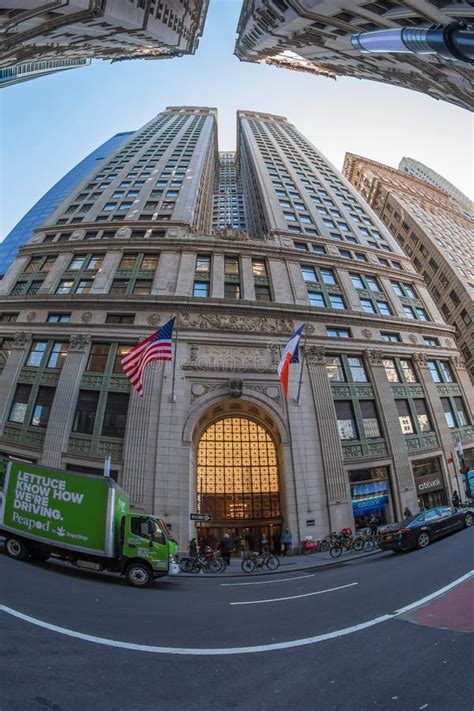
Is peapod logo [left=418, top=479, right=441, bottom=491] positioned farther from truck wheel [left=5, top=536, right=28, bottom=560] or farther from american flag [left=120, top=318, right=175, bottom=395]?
truck wheel [left=5, top=536, right=28, bottom=560]

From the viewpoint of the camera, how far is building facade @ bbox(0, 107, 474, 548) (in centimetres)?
2162

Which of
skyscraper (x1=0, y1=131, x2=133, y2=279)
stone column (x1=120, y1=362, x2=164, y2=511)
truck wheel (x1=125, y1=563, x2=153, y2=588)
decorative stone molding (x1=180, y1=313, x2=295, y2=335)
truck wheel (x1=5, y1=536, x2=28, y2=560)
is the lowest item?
truck wheel (x1=125, y1=563, x2=153, y2=588)

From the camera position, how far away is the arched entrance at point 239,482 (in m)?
22.0

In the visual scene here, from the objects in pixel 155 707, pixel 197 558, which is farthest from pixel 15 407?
pixel 155 707

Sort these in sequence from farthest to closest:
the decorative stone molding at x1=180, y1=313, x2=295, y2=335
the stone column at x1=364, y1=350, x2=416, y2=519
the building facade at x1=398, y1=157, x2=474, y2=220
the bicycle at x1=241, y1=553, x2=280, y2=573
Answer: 1. the building facade at x1=398, y1=157, x2=474, y2=220
2. the decorative stone molding at x1=180, y1=313, x2=295, y2=335
3. the stone column at x1=364, y1=350, x2=416, y2=519
4. the bicycle at x1=241, y1=553, x2=280, y2=573

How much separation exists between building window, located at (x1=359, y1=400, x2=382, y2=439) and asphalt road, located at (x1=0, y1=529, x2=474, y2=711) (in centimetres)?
1559

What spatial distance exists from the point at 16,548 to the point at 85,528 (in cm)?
368

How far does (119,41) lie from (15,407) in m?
35.2

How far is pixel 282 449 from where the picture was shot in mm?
22344

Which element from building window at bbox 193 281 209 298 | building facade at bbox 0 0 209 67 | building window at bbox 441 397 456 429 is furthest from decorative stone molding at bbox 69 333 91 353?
building window at bbox 441 397 456 429

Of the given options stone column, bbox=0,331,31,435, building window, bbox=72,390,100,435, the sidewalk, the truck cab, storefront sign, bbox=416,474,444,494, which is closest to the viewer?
the truck cab

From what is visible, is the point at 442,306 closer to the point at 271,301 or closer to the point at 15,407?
the point at 271,301

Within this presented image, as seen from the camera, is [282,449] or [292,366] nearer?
[282,449]

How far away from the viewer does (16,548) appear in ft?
40.0
